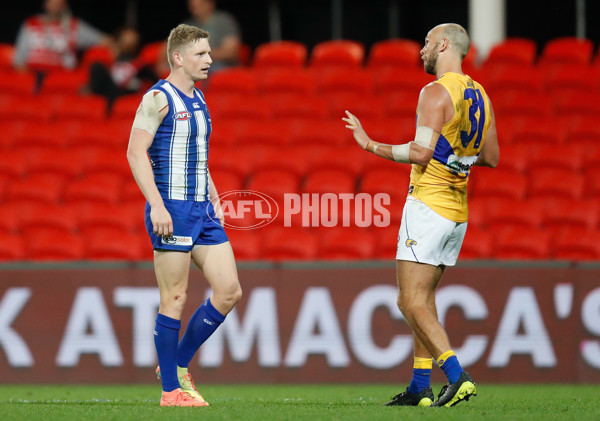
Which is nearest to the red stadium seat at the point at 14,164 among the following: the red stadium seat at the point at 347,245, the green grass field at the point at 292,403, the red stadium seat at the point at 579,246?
the green grass field at the point at 292,403

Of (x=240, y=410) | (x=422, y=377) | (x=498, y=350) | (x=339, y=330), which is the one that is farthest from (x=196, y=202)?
(x=498, y=350)

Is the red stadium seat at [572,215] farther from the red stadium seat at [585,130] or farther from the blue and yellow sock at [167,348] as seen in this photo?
the blue and yellow sock at [167,348]

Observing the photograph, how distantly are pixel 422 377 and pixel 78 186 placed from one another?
14.7 feet

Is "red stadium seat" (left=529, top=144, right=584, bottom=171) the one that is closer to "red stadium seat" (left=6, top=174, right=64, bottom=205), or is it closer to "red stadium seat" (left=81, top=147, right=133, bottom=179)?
"red stadium seat" (left=81, top=147, right=133, bottom=179)

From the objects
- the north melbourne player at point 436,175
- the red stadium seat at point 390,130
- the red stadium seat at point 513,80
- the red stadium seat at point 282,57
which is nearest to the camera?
the north melbourne player at point 436,175

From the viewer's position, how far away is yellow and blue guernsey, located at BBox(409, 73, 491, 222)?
187 inches

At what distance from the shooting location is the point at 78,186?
841cm

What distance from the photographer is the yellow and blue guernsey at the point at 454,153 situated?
4746mm

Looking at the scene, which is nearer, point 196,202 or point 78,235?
point 196,202

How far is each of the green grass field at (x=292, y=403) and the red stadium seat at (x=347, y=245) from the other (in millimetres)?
1147

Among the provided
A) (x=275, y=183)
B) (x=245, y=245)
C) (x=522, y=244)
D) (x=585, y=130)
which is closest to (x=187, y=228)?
(x=245, y=245)

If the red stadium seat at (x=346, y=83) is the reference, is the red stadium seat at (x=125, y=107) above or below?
below

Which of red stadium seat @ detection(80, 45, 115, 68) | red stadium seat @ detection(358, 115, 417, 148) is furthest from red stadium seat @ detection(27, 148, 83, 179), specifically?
red stadium seat @ detection(358, 115, 417, 148)

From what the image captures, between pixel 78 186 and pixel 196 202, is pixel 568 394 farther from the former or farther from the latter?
pixel 78 186
